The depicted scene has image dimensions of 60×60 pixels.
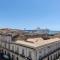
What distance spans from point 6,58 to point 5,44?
5.39 metres

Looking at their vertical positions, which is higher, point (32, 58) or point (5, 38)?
point (5, 38)

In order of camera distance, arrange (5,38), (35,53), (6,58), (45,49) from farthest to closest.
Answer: (5,38) → (6,58) → (45,49) → (35,53)

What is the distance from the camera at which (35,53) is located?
24703mm

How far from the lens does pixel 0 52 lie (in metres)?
36.0

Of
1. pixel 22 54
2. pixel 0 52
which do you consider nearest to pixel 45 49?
pixel 22 54

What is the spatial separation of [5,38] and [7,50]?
3.93 m

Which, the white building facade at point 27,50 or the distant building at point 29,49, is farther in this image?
the distant building at point 29,49

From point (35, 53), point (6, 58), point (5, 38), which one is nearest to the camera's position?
point (35, 53)

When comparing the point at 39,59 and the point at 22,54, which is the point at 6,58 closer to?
the point at 22,54

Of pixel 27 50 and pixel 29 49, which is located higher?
pixel 29 49

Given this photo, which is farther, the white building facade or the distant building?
the distant building

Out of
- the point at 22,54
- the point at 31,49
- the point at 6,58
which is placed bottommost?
the point at 6,58

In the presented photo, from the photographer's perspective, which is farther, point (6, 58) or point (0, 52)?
point (0, 52)

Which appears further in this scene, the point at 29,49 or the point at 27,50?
the point at 27,50
